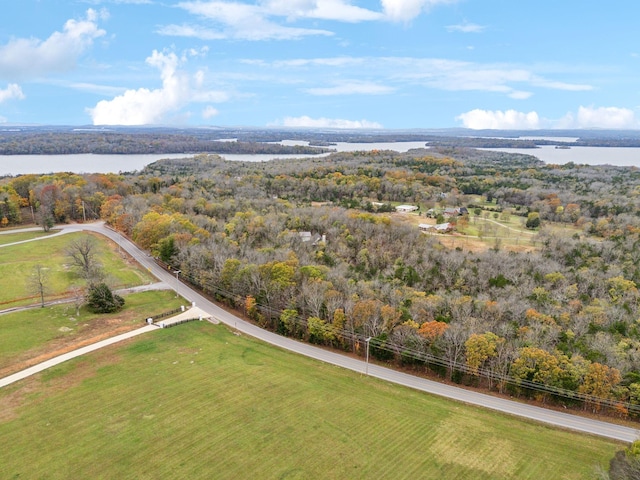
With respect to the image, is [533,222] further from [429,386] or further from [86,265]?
[86,265]

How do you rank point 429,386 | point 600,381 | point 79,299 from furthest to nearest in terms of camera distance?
point 79,299 < point 429,386 < point 600,381

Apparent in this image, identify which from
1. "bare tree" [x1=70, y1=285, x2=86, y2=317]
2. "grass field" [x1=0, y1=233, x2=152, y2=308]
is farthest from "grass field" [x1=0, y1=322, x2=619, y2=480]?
"grass field" [x1=0, y1=233, x2=152, y2=308]

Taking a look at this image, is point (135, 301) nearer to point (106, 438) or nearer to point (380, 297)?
point (106, 438)

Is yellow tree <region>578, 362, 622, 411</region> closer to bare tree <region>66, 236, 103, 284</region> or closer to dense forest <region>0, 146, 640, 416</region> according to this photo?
dense forest <region>0, 146, 640, 416</region>

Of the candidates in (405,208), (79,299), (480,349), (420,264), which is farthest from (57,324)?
(405,208)

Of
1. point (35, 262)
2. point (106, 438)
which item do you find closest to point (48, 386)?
point (106, 438)

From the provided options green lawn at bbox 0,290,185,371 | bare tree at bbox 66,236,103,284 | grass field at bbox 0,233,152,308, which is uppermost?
bare tree at bbox 66,236,103,284

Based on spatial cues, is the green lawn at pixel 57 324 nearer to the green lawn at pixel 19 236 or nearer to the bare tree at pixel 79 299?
the bare tree at pixel 79 299
